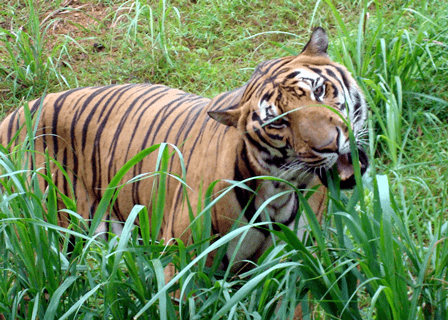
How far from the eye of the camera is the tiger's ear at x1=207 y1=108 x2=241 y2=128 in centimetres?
209

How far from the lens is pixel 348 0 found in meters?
4.60

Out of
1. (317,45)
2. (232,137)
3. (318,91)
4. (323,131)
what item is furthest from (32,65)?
(323,131)

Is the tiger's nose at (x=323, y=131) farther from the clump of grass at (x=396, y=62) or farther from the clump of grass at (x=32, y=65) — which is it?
the clump of grass at (x=32, y=65)

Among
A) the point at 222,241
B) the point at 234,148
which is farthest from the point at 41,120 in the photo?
the point at 222,241

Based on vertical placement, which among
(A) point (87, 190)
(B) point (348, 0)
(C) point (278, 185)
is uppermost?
(B) point (348, 0)

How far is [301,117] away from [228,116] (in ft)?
0.97

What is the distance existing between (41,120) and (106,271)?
121cm

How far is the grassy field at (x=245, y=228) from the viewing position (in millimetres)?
1819

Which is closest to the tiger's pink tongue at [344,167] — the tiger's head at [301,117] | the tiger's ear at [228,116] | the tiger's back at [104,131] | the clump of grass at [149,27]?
the tiger's head at [301,117]

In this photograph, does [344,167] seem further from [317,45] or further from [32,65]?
[32,65]

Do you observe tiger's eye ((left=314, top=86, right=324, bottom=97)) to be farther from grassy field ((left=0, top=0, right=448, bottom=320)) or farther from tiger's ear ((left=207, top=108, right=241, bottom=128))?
tiger's ear ((left=207, top=108, right=241, bottom=128))

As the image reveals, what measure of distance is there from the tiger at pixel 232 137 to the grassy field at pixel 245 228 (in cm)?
14

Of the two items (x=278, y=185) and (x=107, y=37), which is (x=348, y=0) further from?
(x=278, y=185)

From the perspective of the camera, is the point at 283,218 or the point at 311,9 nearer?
the point at 283,218
